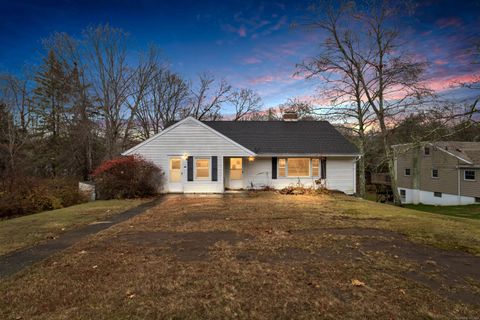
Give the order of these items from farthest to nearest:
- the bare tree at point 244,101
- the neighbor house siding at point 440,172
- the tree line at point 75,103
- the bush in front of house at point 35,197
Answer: the bare tree at point 244,101, the neighbor house siding at point 440,172, the tree line at point 75,103, the bush in front of house at point 35,197

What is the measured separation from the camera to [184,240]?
18.9 feet

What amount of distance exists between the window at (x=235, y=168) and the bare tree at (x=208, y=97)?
49.6 feet

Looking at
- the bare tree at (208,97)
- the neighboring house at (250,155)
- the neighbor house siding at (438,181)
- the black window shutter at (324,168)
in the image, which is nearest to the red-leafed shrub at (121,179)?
the neighboring house at (250,155)

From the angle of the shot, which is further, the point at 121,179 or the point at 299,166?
the point at 299,166

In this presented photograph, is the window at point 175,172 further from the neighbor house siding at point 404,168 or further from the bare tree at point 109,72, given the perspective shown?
the neighbor house siding at point 404,168

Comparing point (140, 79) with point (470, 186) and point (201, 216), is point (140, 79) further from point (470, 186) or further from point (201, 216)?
point (470, 186)

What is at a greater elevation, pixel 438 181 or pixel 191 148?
pixel 191 148

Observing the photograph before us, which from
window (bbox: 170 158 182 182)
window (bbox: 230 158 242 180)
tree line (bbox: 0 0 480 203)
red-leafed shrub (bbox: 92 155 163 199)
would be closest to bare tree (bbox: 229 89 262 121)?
tree line (bbox: 0 0 480 203)

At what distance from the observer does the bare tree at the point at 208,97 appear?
28984mm

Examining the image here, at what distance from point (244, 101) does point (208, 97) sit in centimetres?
446

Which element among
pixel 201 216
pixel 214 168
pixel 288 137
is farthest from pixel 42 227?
pixel 288 137

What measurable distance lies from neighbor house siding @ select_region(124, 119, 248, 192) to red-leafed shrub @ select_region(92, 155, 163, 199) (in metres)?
1.52

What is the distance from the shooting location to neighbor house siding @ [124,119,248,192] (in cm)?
1497

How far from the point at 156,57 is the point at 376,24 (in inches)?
718
